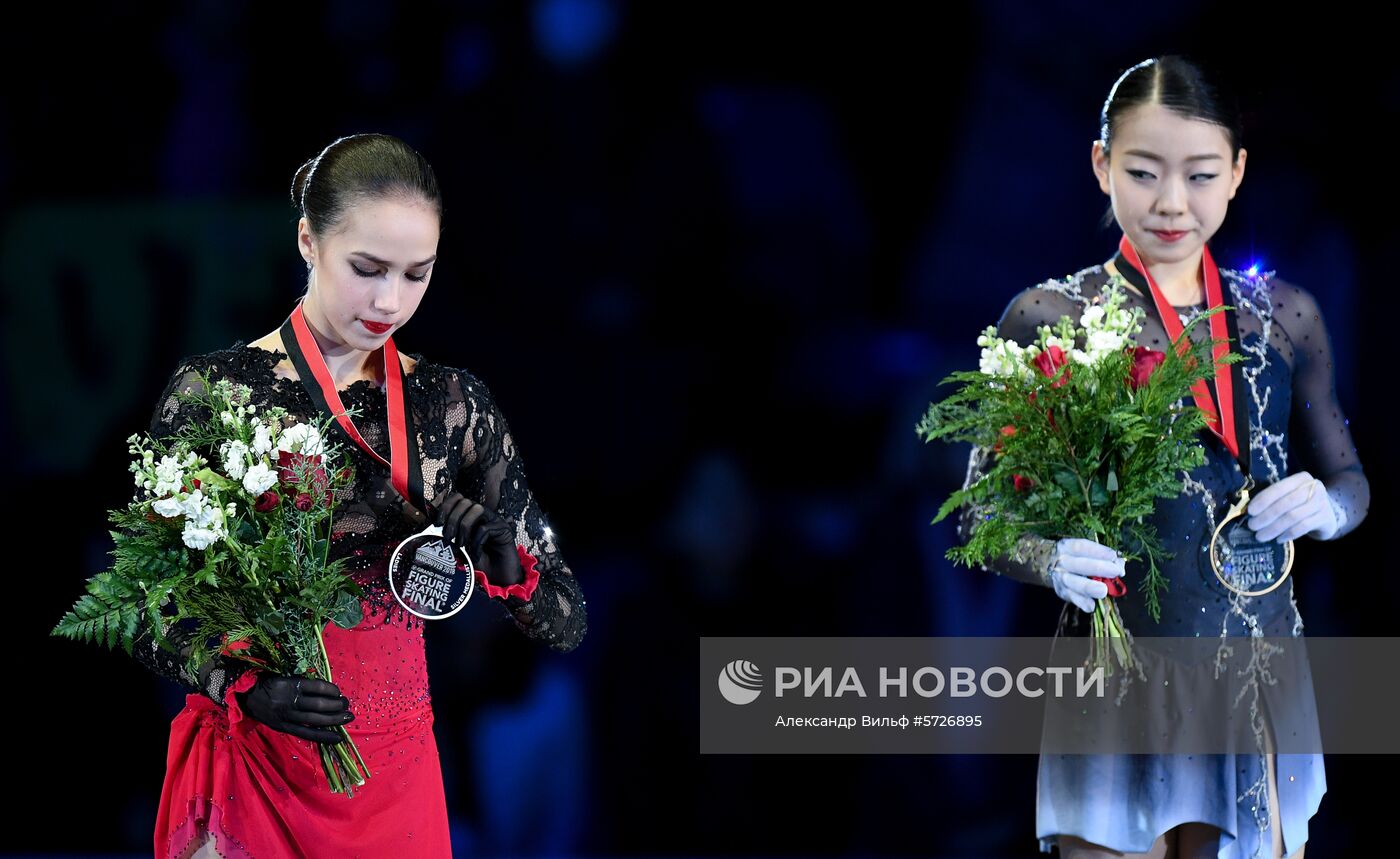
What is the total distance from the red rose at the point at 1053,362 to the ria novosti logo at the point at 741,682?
1751 millimetres

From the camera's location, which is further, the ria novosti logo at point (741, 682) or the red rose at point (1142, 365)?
the ria novosti logo at point (741, 682)

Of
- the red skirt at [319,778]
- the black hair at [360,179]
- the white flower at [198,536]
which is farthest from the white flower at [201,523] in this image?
the black hair at [360,179]

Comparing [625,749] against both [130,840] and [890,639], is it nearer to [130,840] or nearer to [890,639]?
[890,639]

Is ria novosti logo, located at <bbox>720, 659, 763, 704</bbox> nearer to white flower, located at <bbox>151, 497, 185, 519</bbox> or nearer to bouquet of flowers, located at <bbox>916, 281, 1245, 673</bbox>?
bouquet of flowers, located at <bbox>916, 281, 1245, 673</bbox>

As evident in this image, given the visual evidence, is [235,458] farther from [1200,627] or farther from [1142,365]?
[1200,627]

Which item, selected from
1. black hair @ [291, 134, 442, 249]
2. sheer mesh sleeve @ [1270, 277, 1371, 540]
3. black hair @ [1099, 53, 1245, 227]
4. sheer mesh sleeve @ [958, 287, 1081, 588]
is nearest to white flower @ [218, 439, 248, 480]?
black hair @ [291, 134, 442, 249]

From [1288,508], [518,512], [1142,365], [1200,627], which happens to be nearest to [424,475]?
[518,512]

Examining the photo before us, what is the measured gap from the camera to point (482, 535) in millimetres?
2490

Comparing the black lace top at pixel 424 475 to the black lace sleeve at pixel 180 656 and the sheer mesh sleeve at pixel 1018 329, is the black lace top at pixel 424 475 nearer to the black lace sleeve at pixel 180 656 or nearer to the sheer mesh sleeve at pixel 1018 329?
the black lace sleeve at pixel 180 656

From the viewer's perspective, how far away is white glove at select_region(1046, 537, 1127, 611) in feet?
→ 8.78

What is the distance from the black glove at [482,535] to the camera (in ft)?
8.17

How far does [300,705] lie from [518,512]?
21.7 inches

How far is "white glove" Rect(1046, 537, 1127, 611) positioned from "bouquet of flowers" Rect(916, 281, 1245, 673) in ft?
0.10

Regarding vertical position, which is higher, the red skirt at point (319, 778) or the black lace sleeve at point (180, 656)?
the black lace sleeve at point (180, 656)
